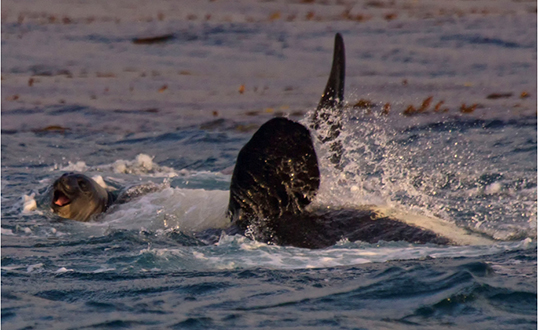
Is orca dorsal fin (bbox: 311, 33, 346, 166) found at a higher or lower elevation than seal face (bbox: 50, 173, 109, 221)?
higher

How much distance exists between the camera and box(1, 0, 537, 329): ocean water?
15.0 ft

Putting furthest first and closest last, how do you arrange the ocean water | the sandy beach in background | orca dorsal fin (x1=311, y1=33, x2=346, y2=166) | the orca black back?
the sandy beach in background
orca dorsal fin (x1=311, y1=33, x2=346, y2=166)
the orca black back
the ocean water

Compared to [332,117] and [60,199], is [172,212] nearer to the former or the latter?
[60,199]

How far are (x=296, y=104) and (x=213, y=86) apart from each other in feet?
7.90

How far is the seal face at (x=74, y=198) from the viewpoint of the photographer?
7449mm

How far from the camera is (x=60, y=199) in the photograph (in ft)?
24.6

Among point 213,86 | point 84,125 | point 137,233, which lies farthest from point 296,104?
point 137,233

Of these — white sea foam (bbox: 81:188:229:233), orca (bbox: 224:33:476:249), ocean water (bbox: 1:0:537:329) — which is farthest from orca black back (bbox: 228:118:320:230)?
white sea foam (bbox: 81:188:229:233)

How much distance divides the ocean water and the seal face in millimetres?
223

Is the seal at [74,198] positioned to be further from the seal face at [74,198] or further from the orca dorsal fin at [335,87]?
the orca dorsal fin at [335,87]

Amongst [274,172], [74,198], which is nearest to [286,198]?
[274,172]

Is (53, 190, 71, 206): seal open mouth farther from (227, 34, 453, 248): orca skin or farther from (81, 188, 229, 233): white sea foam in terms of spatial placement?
(227, 34, 453, 248): orca skin

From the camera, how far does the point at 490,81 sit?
15.0 metres

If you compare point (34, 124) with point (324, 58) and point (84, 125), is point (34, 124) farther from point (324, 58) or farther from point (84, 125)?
point (324, 58)
